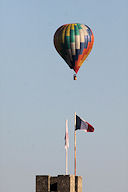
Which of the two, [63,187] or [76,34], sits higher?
[76,34]

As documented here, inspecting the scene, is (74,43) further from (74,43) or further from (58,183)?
(58,183)

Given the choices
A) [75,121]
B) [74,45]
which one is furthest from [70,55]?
[75,121]

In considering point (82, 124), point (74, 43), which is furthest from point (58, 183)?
point (74, 43)

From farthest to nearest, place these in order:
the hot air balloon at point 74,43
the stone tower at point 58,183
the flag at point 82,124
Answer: the hot air balloon at point 74,43, the flag at point 82,124, the stone tower at point 58,183

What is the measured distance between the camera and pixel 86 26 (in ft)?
537

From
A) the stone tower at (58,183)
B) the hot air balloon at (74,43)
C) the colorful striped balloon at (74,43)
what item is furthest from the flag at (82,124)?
the colorful striped balloon at (74,43)

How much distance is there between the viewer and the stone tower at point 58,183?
13562cm

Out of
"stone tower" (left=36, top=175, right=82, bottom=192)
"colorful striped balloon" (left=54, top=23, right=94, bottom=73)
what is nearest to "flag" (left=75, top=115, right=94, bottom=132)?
"stone tower" (left=36, top=175, right=82, bottom=192)

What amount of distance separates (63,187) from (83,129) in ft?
41.8

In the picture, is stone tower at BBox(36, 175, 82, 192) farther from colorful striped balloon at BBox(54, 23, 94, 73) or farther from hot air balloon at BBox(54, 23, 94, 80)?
colorful striped balloon at BBox(54, 23, 94, 73)

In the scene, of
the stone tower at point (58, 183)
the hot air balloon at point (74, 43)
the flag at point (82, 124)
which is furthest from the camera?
the hot air balloon at point (74, 43)

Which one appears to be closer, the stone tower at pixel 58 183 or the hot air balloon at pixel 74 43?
the stone tower at pixel 58 183

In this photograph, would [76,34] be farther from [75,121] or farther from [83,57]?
[75,121]

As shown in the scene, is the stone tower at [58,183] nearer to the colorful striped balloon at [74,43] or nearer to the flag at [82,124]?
the flag at [82,124]
